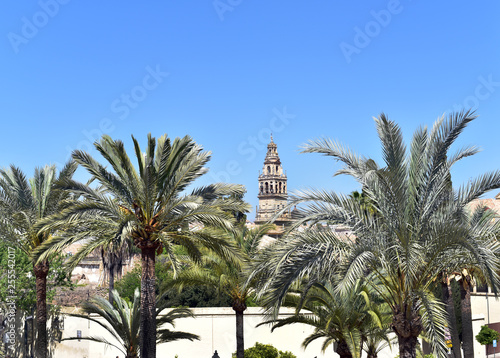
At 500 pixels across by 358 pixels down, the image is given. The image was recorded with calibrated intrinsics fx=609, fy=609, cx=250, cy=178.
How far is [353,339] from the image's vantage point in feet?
62.7

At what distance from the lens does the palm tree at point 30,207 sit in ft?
67.2

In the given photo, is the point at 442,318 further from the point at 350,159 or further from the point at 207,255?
the point at 207,255

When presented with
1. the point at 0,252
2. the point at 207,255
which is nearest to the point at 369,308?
the point at 207,255

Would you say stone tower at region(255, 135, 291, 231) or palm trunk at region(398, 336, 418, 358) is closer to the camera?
palm trunk at region(398, 336, 418, 358)

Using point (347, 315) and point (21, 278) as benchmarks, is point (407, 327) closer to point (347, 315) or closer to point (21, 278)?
point (347, 315)

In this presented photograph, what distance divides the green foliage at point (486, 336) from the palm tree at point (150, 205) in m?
26.0

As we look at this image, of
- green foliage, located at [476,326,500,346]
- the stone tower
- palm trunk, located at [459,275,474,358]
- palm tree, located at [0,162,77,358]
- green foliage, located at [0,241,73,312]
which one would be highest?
the stone tower

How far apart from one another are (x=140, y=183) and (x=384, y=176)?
7.42m

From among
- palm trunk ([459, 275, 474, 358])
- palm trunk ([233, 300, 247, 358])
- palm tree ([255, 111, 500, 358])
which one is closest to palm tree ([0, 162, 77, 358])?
palm trunk ([233, 300, 247, 358])

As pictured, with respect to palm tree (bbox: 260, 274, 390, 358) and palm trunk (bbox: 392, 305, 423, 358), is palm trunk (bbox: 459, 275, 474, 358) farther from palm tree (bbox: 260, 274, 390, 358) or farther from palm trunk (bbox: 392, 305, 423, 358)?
palm trunk (bbox: 392, 305, 423, 358)

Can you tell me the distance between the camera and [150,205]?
1684 centimetres

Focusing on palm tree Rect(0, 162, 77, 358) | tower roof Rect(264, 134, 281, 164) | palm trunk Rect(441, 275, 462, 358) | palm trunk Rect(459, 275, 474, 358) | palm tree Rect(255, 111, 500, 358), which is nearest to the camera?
palm tree Rect(255, 111, 500, 358)

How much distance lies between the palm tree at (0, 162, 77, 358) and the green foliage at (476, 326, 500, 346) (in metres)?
27.3

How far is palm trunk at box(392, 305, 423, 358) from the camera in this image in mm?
12906
